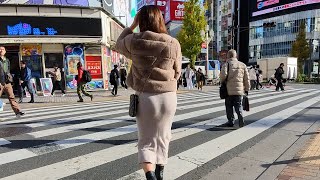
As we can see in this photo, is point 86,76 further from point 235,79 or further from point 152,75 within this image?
point 152,75

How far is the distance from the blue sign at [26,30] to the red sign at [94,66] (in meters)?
2.60

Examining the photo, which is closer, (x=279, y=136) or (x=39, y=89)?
(x=279, y=136)

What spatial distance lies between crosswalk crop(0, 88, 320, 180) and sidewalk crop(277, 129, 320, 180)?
1.02 meters

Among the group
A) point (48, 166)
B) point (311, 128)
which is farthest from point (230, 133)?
point (48, 166)

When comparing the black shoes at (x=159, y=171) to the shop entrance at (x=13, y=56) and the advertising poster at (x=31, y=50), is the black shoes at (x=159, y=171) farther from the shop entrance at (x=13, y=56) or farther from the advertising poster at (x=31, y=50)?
the shop entrance at (x=13, y=56)

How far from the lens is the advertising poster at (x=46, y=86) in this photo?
1577 centimetres

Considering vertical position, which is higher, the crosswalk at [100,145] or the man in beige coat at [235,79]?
the man in beige coat at [235,79]

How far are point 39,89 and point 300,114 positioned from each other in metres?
13.9

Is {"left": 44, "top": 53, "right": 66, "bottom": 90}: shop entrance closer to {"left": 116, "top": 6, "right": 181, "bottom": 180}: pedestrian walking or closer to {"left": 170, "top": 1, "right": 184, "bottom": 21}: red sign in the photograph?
{"left": 116, "top": 6, "right": 181, "bottom": 180}: pedestrian walking

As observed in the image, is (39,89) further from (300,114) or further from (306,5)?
(306,5)

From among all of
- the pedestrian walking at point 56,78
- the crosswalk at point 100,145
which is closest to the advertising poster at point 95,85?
the pedestrian walking at point 56,78

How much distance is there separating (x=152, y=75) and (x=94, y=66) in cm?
1639

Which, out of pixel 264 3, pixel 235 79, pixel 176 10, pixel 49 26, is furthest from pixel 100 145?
pixel 176 10

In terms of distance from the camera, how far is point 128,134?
5.95 m
